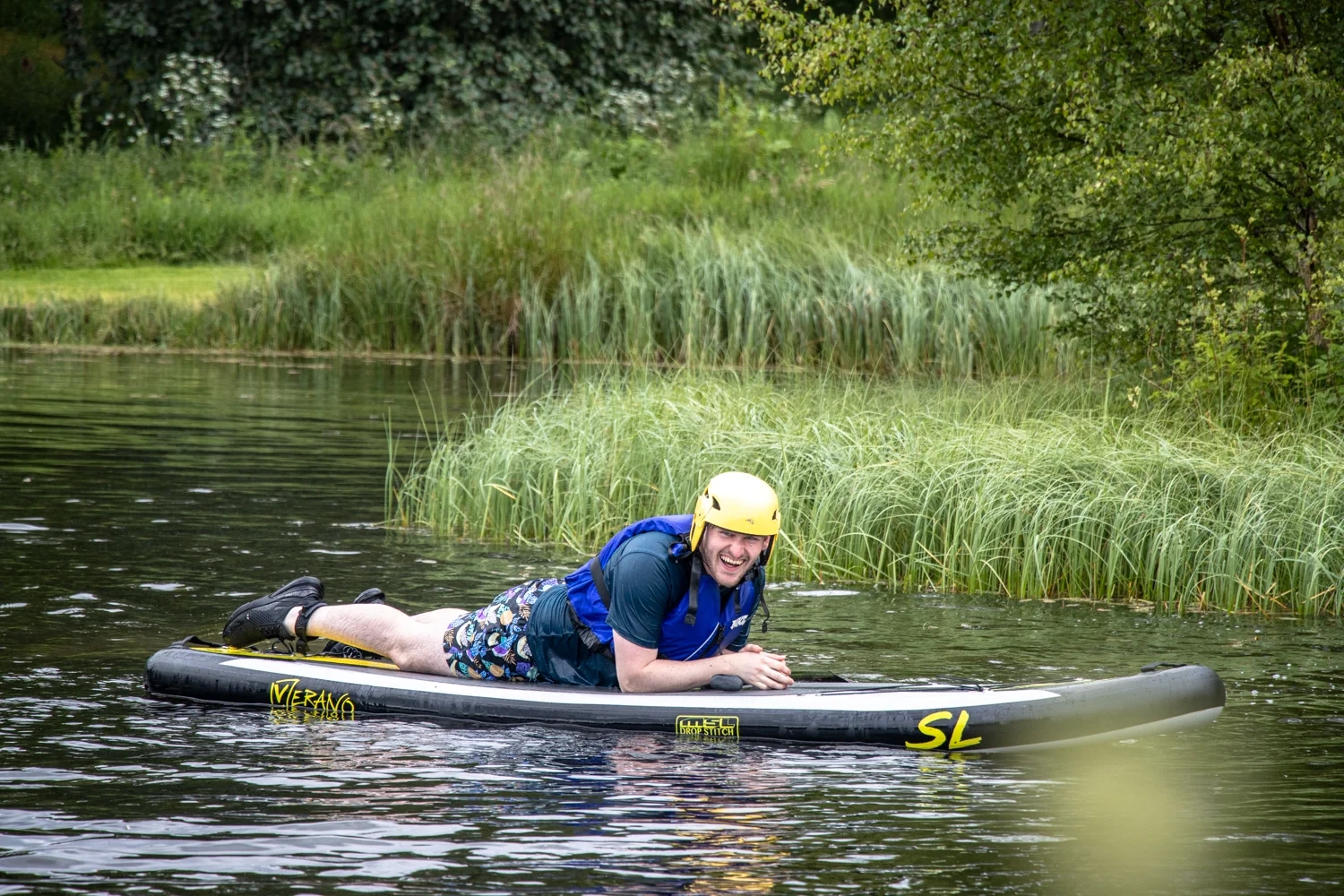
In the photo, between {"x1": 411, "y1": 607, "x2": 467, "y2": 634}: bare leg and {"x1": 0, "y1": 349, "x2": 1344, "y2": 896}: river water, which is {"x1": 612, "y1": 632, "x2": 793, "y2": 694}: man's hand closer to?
{"x1": 0, "y1": 349, "x2": 1344, "y2": 896}: river water

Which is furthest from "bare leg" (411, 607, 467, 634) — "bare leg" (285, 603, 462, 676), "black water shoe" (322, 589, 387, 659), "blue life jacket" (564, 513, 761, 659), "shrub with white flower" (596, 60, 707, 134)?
"shrub with white flower" (596, 60, 707, 134)

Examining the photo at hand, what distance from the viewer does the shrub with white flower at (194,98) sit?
2909 centimetres

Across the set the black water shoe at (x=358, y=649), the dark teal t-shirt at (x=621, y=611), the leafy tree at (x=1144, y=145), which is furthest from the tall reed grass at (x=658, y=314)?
the dark teal t-shirt at (x=621, y=611)

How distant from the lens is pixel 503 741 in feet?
24.3

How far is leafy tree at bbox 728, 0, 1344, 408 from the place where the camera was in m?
12.3

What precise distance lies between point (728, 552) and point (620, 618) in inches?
22.1

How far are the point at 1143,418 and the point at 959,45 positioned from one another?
318cm

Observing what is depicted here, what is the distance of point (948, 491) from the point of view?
10.9 metres

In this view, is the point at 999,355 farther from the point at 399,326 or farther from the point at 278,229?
the point at 278,229

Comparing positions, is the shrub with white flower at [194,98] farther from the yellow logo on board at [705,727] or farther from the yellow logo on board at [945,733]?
the yellow logo on board at [945,733]

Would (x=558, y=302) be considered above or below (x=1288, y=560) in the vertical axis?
above

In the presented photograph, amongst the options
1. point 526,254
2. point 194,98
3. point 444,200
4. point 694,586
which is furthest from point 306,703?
point 194,98

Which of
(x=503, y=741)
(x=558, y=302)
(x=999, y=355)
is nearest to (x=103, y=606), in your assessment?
(x=503, y=741)

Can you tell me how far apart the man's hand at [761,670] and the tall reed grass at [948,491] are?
3.27 metres
